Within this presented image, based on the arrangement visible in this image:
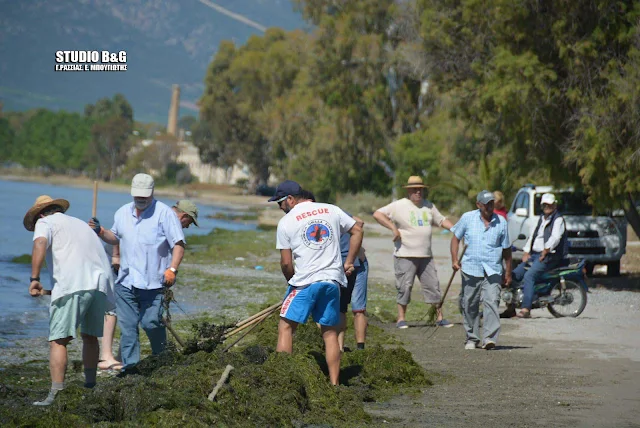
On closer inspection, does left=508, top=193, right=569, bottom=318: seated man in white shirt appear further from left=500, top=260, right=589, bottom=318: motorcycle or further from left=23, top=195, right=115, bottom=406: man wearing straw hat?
left=23, top=195, right=115, bottom=406: man wearing straw hat

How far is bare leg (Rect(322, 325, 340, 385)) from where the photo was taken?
9.63m

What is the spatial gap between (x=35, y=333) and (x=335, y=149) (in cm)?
4350

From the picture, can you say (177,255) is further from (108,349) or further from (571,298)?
(571,298)

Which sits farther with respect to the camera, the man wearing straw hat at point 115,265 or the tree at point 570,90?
the tree at point 570,90

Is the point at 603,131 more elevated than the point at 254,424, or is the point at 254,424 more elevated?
the point at 603,131

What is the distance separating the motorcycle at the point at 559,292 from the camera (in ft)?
53.1

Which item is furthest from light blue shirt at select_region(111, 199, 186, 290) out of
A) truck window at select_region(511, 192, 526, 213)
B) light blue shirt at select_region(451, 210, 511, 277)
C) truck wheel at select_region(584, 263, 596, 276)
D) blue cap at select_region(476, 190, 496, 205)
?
truck wheel at select_region(584, 263, 596, 276)

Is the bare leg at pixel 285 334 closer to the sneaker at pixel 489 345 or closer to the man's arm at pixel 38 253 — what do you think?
the man's arm at pixel 38 253

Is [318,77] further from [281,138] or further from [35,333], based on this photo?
[35,333]

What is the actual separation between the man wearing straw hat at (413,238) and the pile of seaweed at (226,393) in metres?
4.16

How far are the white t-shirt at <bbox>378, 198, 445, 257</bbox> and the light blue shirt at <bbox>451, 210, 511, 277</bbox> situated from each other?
5.50 ft

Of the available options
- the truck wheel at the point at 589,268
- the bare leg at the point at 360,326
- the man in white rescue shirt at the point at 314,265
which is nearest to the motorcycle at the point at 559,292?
the bare leg at the point at 360,326

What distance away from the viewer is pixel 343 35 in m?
52.3

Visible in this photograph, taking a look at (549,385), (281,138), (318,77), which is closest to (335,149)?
(318,77)
